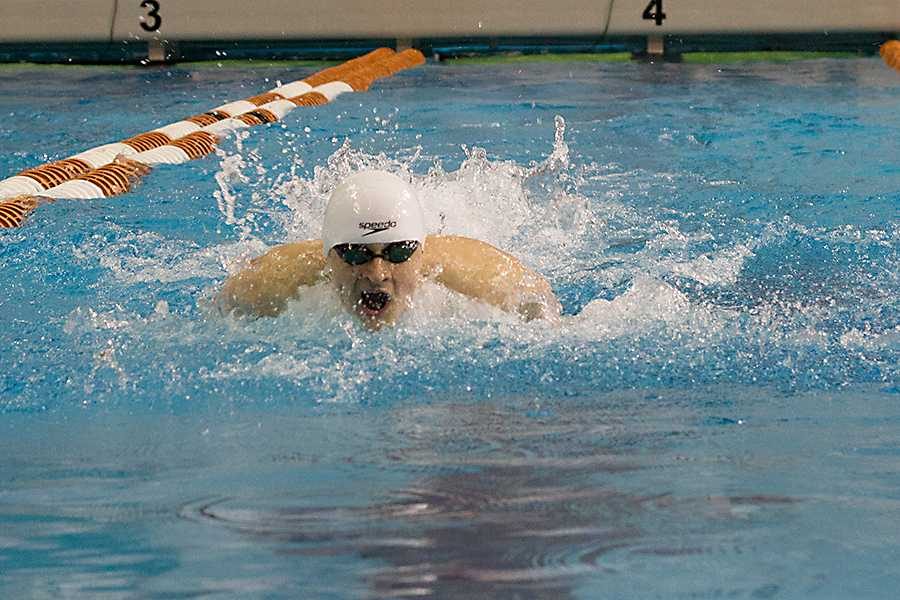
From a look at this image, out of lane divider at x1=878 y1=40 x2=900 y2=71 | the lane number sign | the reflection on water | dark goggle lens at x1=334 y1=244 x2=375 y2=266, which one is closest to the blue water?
the reflection on water

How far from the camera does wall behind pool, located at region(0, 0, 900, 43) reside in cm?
1259

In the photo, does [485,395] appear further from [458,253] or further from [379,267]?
[458,253]

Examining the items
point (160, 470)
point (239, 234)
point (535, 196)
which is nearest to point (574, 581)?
point (160, 470)

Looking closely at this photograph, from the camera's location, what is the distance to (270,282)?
4266mm

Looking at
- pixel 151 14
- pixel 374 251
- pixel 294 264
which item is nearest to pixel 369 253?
pixel 374 251

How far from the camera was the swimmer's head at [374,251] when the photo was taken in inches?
156

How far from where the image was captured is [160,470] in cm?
273

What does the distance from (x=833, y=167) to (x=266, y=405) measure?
4591 mm

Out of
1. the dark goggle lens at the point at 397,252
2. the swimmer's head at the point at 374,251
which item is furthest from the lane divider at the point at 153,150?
the dark goggle lens at the point at 397,252

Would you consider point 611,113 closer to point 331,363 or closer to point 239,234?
point 239,234

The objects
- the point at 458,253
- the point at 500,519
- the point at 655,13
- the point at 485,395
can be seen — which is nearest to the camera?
the point at 500,519

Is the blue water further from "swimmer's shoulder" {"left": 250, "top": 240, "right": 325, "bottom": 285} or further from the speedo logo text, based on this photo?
the speedo logo text

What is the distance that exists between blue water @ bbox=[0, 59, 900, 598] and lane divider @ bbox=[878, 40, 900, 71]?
13.3ft

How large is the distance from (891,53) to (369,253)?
8.85 m
